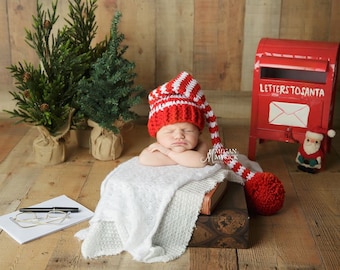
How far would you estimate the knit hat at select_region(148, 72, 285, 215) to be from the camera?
1.60 m

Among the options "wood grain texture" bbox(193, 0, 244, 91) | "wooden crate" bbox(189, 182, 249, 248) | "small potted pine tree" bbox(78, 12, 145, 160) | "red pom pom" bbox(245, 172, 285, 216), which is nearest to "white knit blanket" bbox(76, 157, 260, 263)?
"wooden crate" bbox(189, 182, 249, 248)

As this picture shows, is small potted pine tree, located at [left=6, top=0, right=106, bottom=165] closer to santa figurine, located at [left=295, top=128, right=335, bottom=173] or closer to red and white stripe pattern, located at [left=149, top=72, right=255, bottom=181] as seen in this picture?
red and white stripe pattern, located at [left=149, top=72, right=255, bottom=181]

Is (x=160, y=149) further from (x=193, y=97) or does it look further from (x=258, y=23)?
(x=258, y=23)

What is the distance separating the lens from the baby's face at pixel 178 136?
1607 mm

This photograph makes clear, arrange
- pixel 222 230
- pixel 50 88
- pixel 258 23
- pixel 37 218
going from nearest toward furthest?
pixel 222 230 → pixel 37 218 → pixel 50 88 → pixel 258 23

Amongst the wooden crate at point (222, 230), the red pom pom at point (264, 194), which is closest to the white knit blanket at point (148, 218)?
the wooden crate at point (222, 230)

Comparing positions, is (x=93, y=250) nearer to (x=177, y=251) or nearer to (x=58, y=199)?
(x=177, y=251)

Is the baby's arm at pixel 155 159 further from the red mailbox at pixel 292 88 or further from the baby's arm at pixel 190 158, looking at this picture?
the red mailbox at pixel 292 88

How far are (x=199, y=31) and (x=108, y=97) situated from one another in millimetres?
596

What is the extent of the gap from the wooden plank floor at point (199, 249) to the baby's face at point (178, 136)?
278 millimetres

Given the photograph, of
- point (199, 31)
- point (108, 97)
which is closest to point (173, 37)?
point (199, 31)

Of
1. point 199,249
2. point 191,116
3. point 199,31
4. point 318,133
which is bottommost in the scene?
point 199,249

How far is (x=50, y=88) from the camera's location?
189 centimetres

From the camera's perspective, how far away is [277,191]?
1623mm
